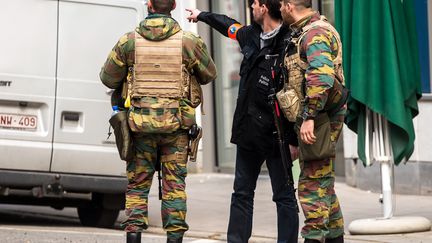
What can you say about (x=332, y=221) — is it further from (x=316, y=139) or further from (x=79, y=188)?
(x=79, y=188)

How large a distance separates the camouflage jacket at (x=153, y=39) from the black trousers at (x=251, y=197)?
2.04ft

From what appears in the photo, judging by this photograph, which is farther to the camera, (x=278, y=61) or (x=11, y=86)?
(x=11, y=86)

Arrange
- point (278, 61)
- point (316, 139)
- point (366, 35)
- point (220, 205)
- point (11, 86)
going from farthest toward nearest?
1. point (220, 205)
2. point (11, 86)
3. point (366, 35)
4. point (278, 61)
5. point (316, 139)

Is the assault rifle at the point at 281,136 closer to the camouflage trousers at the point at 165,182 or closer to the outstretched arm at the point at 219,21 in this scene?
the camouflage trousers at the point at 165,182

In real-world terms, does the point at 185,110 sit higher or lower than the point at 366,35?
lower

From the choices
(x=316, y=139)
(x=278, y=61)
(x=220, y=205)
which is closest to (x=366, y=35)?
(x=278, y=61)

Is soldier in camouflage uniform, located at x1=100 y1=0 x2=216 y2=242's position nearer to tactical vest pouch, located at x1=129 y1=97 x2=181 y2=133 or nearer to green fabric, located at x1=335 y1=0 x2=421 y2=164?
tactical vest pouch, located at x1=129 y1=97 x2=181 y2=133

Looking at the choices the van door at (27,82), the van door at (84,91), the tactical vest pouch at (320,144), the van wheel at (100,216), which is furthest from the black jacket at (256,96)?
the van wheel at (100,216)

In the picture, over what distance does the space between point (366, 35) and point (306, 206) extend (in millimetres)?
2539

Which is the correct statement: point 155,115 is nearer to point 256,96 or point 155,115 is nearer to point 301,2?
point 256,96

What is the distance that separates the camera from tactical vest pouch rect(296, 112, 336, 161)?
7699 millimetres

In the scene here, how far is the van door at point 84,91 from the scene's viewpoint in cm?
1091

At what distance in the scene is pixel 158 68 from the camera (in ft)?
27.2

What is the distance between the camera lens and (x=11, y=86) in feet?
35.2
